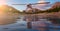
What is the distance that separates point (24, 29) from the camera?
4.51 feet

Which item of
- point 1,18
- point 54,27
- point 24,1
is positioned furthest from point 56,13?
point 1,18

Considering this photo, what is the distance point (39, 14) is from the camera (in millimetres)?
1367

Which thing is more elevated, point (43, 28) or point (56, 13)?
point (56, 13)

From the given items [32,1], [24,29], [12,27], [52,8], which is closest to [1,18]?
[12,27]

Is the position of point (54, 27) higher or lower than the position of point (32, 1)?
lower

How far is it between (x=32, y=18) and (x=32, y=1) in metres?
0.19

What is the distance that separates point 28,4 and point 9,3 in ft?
0.71

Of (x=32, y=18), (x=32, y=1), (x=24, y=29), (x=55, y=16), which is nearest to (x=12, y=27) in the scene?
(x=24, y=29)

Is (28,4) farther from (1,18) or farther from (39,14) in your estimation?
(1,18)

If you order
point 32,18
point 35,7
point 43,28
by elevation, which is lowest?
point 43,28

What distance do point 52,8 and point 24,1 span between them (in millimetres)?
321

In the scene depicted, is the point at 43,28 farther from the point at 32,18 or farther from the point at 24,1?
the point at 24,1

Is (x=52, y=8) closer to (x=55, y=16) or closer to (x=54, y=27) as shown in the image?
(x=55, y=16)

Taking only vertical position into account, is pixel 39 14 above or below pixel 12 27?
above
